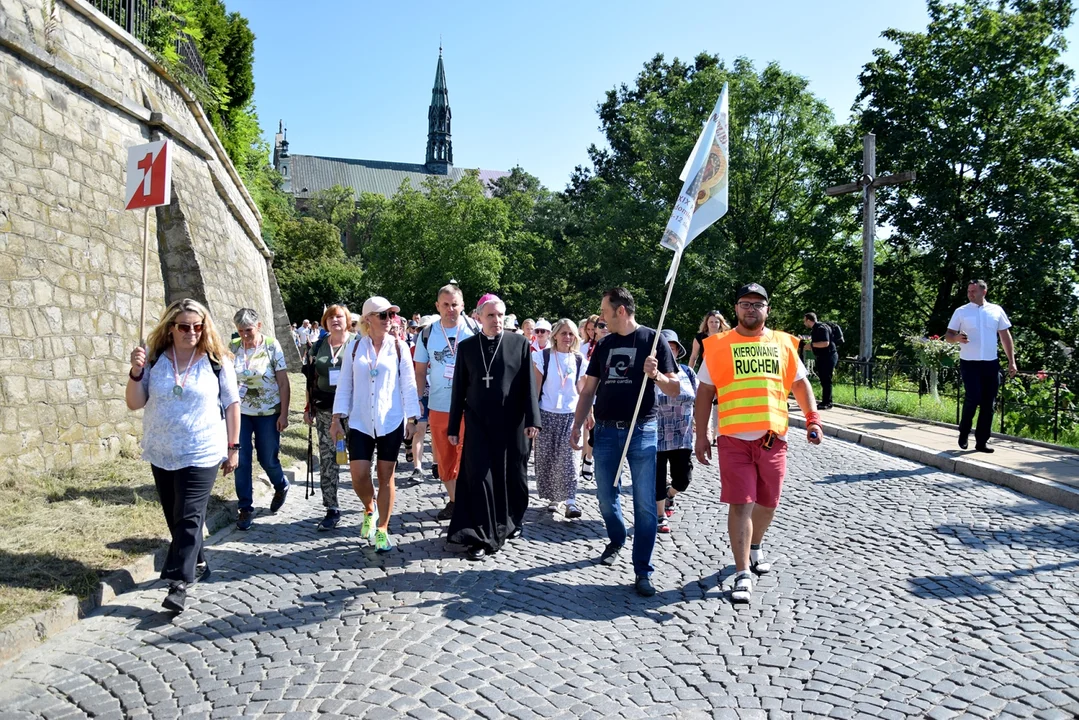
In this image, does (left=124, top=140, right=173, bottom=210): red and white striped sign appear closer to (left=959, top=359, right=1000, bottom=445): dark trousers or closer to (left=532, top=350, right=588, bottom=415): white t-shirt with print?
(left=532, top=350, right=588, bottom=415): white t-shirt with print

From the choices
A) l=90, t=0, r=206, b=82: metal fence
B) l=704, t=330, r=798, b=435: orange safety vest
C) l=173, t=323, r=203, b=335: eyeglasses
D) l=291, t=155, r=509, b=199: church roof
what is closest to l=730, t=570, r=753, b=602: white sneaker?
l=704, t=330, r=798, b=435: orange safety vest

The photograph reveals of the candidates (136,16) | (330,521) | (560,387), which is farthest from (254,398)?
(136,16)

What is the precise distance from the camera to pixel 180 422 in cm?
477

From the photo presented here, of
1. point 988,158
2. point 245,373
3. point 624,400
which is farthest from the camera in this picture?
point 988,158

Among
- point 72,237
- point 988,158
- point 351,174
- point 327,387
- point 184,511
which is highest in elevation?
point 351,174

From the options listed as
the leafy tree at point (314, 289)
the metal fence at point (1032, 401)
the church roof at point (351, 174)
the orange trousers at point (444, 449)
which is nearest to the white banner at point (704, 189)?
the orange trousers at point (444, 449)

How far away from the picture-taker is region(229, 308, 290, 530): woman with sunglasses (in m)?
6.72

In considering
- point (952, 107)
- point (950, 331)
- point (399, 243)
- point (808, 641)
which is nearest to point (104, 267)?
point (808, 641)

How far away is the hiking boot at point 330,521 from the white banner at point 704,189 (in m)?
3.52

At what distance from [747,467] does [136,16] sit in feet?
41.2

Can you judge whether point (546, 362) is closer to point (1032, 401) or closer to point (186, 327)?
point (186, 327)

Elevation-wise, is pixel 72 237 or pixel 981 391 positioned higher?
pixel 72 237

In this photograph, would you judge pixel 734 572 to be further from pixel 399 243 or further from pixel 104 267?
pixel 399 243

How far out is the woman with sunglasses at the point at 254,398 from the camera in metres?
6.72
